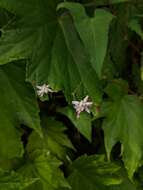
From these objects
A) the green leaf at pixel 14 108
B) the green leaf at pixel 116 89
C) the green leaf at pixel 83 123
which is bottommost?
the green leaf at pixel 83 123

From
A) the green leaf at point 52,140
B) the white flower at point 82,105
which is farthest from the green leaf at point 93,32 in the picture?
the green leaf at point 52,140

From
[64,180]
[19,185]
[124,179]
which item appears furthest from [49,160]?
[124,179]

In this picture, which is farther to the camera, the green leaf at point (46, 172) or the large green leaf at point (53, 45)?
the green leaf at point (46, 172)

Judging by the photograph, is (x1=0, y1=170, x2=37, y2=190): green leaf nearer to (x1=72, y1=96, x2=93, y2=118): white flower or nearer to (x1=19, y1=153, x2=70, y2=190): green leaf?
(x1=19, y1=153, x2=70, y2=190): green leaf

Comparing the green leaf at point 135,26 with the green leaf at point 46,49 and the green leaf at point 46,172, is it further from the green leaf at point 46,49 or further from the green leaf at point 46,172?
the green leaf at point 46,172

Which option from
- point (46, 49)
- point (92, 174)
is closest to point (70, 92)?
point (46, 49)

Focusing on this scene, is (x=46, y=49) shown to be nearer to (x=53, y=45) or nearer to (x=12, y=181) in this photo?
(x=53, y=45)

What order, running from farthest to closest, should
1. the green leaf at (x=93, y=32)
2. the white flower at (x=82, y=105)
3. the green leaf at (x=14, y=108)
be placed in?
the white flower at (x=82, y=105) < the green leaf at (x=14, y=108) < the green leaf at (x=93, y=32)
